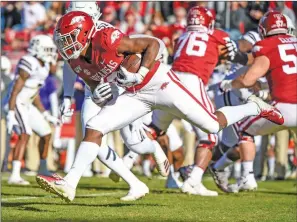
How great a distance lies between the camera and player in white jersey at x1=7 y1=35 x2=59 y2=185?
1116cm

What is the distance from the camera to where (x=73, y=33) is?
697cm

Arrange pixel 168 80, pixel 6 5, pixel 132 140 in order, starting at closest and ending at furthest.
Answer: pixel 168 80 < pixel 132 140 < pixel 6 5

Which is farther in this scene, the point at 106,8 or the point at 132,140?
the point at 106,8

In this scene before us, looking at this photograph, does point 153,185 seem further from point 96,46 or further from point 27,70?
point 96,46

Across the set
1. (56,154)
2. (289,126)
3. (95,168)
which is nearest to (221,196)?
(289,126)

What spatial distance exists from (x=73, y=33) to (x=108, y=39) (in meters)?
0.27

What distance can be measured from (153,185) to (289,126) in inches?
101

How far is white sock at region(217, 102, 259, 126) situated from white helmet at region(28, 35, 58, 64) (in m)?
4.08

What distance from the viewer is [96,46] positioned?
7.07m

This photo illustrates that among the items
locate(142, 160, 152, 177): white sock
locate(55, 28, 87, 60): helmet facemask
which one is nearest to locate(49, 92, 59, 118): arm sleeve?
locate(142, 160, 152, 177): white sock

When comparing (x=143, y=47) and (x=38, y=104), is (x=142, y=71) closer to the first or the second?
(x=143, y=47)

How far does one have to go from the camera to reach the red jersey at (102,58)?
7039mm

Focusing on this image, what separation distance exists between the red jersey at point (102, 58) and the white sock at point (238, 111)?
3.44 feet

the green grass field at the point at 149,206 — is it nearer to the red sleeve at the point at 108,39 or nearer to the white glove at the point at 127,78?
the white glove at the point at 127,78
